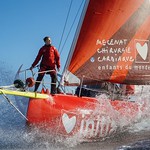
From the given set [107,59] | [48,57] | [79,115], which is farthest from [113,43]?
[79,115]

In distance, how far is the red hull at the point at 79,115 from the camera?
9211 millimetres

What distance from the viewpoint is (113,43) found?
1080 cm

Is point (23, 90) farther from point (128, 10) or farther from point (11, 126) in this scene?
point (128, 10)

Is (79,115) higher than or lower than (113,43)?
lower

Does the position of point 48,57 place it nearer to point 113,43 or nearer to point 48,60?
point 48,60

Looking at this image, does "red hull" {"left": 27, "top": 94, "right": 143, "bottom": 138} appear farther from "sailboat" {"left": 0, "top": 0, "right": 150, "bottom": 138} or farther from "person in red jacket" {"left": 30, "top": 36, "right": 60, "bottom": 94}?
"person in red jacket" {"left": 30, "top": 36, "right": 60, "bottom": 94}

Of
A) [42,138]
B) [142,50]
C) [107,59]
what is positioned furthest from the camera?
[142,50]

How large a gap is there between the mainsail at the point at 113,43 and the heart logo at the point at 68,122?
137 centimetres

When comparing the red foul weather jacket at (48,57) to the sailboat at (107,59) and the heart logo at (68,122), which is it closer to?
the sailboat at (107,59)

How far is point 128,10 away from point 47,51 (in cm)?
260

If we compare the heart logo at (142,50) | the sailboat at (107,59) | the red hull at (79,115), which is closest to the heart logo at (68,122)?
the red hull at (79,115)

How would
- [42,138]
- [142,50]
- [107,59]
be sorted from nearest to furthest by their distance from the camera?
[42,138] < [107,59] < [142,50]

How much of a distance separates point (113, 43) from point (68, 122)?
2612 millimetres

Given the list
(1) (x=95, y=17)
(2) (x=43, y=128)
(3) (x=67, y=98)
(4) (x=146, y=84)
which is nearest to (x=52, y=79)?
(3) (x=67, y=98)
